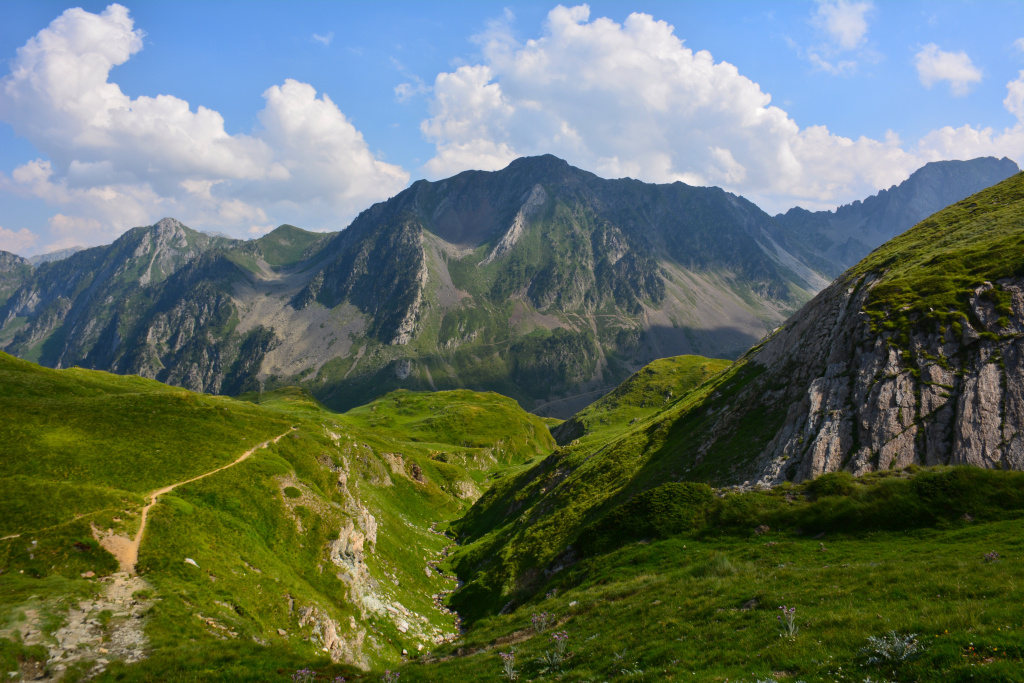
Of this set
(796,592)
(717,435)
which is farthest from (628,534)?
(717,435)

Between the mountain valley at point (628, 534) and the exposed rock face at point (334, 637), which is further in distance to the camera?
the exposed rock face at point (334, 637)

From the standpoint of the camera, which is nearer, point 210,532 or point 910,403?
point 910,403

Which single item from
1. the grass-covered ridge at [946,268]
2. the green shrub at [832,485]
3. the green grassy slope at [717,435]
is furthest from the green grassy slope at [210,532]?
the grass-covered ridge at [946,268]

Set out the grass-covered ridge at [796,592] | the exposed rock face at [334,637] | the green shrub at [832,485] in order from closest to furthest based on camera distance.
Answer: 1. the grass-covered ridge at [796,592]
2. the green shrub at [832,485]
3. the exposed rock face at [334,637]

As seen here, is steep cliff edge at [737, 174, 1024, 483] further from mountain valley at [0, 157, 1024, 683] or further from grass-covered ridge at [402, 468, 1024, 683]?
grass-covered ridge at [402, 468, 1024, 683]

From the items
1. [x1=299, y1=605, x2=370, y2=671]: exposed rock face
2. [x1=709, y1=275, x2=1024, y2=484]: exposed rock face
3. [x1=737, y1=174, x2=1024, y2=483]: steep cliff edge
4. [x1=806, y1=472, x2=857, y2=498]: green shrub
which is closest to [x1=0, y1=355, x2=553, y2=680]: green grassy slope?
[x1=299, y1=605, x2=370, y2=671]: exposed rock face

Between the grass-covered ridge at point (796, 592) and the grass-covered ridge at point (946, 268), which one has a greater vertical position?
the grass-covered ridge at point (946, 268)

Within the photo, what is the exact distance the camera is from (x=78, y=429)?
5522 cm

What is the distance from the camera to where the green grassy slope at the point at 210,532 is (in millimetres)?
31391

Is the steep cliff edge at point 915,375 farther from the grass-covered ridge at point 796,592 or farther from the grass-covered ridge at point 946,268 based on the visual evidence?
the grass-covered ridge at point 796,592

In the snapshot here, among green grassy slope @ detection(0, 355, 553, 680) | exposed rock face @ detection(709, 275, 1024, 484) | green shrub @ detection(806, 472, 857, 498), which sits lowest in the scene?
green grassy slope @ detection(0, 355, 553, 680)

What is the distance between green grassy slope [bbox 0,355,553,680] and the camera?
3139cm

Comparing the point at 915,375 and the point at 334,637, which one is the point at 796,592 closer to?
the point at 915,375

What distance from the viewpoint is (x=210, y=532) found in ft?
146
